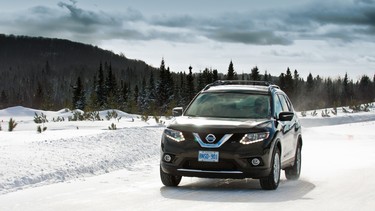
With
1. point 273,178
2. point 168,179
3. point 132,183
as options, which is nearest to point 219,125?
point 273,178

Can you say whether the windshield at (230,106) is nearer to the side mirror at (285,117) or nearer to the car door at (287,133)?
the side mirror at (285,117)

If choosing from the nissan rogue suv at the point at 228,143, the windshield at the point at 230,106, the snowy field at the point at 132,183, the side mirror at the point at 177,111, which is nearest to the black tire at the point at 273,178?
the nissan rogue suv at the point at 228,143

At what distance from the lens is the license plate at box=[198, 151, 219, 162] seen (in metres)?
9.13

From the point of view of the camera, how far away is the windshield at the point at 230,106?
10367 mm

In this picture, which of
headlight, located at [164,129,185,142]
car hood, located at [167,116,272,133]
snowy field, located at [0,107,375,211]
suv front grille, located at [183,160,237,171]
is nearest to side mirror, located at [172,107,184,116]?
car hood, located at [167,116,272,133]

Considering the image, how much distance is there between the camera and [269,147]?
9.38 metres

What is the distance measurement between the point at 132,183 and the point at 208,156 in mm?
1957

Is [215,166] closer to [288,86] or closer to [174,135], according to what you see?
[174,135]

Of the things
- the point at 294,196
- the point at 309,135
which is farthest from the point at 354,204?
the point at 309,135

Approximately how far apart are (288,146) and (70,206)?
15.3 feet

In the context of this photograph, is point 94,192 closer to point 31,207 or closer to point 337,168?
point 31,207

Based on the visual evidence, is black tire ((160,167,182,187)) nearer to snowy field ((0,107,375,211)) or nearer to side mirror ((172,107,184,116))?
snowy field ((0,107,375,211))

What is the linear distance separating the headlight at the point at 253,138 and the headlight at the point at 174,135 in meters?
0.97

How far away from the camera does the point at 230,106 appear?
416 inches
